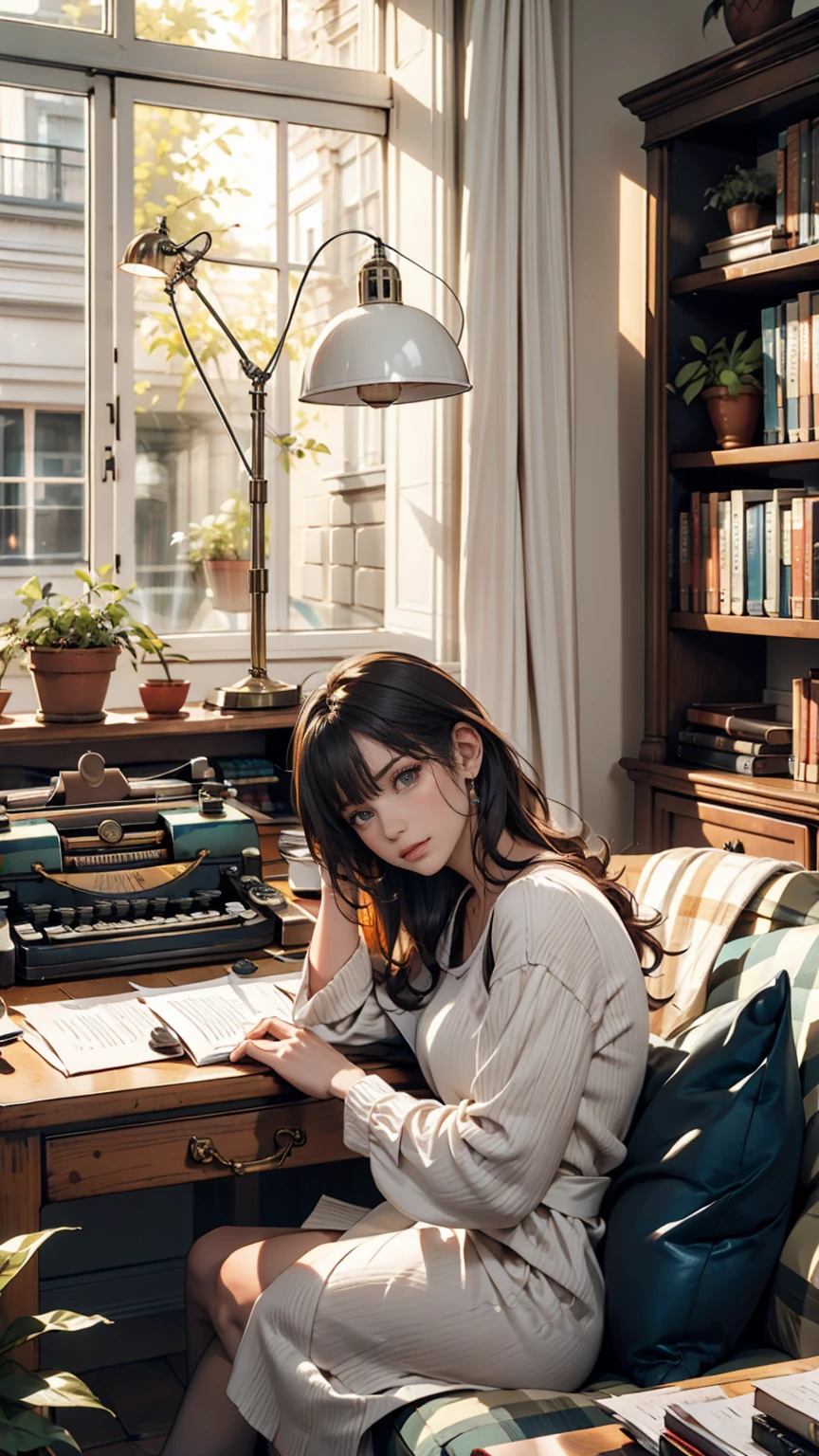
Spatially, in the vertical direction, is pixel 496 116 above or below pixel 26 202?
above

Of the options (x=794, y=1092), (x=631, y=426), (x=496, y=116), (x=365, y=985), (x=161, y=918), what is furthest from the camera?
(x=631, y=426)

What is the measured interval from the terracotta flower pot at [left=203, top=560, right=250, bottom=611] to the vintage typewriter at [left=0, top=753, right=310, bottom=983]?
1.19 metres

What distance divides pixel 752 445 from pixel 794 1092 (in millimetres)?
1962

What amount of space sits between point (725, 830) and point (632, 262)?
1.42 meters

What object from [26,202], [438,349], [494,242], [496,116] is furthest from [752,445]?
[26,202]

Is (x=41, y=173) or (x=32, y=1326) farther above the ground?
(x=41, y=173)

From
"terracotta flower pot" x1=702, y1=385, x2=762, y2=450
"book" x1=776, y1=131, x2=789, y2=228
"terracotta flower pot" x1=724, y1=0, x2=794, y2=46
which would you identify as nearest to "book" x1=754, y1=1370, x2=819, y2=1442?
"terracotta flower pot" x1=702, y1=385, x2=762, y2=450

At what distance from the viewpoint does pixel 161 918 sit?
1.83m

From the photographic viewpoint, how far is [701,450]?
3096 millimetres

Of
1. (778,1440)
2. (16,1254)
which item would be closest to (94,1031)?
(16,1254)

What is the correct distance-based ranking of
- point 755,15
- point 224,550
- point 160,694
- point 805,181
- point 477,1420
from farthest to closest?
1. point 224,550
2. point 755,15
3. point 805,181
4. point 160,694
5. point 477,1420

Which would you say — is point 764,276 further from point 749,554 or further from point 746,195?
point 749,554

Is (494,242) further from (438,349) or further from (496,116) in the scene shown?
(438,349)

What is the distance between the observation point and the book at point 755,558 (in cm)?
287
